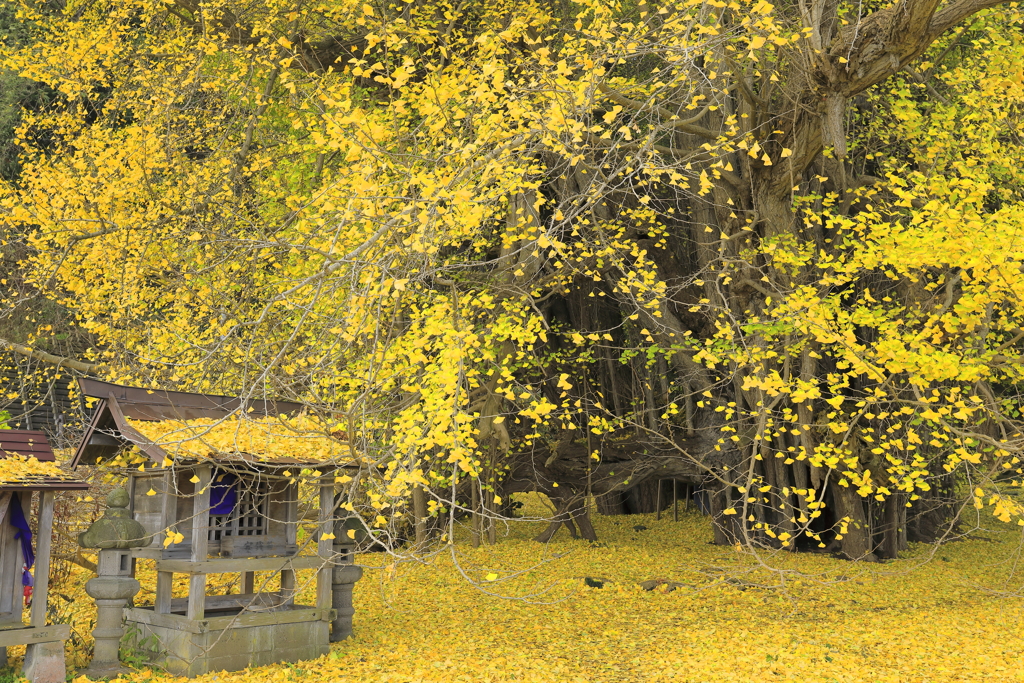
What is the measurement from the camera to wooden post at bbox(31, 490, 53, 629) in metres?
6.45

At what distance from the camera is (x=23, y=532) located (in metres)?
6.68

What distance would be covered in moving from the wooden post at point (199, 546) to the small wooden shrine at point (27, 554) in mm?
879

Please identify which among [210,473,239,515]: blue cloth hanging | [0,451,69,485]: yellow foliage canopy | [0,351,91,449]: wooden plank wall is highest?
[0,351,91,449]: wooden plank wall

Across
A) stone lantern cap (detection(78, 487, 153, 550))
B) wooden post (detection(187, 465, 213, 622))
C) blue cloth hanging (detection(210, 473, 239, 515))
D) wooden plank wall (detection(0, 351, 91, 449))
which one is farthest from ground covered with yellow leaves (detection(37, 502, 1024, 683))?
wooden plank wall (detection(0, 351, 91, 449))

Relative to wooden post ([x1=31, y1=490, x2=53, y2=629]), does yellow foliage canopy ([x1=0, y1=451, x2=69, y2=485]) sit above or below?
above

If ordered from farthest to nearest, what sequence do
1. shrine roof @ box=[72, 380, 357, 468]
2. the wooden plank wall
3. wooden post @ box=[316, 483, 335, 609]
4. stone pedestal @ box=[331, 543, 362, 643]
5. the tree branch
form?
the wooden plank wall
the tree branch
stone pedestal @ box=[331, 543, 362, 643]
wooden post @ box=[316, 483, 335, 609]
shrine roof @ box=[72, 380, 357, 468]

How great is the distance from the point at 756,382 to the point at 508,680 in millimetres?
3559

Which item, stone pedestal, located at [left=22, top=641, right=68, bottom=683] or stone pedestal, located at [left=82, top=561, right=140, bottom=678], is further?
stone pedestal, located at [left=82, top=561, right=140, bottom=678]

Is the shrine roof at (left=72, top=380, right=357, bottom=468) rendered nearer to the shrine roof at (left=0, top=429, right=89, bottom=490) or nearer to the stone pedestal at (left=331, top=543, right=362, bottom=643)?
the shrine roof at (left=0, top=429, right=89, bottom=490)

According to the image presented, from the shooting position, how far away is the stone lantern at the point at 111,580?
269 inches

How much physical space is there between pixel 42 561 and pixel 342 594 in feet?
8.95

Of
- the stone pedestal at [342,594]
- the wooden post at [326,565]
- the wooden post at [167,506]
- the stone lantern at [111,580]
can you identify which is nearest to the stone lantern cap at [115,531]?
the stone lantern at [111,580]

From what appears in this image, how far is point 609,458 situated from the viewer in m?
14.0

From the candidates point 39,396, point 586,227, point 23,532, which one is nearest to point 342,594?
point 23,532
